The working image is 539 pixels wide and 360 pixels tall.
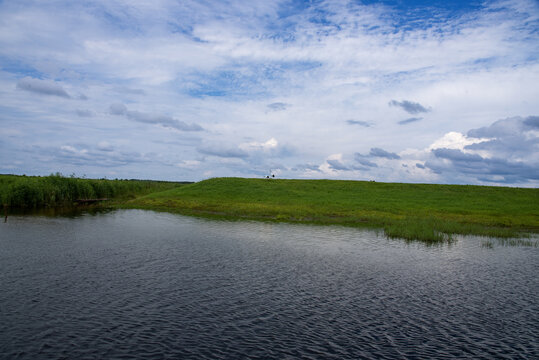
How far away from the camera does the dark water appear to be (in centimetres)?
1566

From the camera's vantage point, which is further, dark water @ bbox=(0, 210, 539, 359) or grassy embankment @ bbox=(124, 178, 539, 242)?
grassy embankment @ bbox=(124, 178, 539, 242)

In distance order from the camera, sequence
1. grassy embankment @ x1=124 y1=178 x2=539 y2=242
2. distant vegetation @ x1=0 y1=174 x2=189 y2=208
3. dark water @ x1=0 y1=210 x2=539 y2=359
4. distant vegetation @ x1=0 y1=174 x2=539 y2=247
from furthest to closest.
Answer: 1. distant vegetation @ x1=0 y1=174 x2=189 y2=208
2. distant vegetation @ x1=0 y1=174 x2=539 y2=247
3. grassy embankment @ x1=124 y1=178 x2=539 y2=242
4. dark water @ x1=0 y1=210 x2=539 y2=359

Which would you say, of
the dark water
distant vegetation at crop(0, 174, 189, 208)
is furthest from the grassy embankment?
the dark water

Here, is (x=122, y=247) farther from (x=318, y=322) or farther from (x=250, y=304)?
(x=318, y=322)

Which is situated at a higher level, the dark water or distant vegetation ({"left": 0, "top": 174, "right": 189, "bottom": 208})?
distant vegetation ({"left": 0, "top": 174, "right": 189, "bottom": 208})

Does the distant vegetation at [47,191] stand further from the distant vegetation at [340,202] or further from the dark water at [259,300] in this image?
the dark water at [259,300]

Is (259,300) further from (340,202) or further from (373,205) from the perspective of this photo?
(340,202)

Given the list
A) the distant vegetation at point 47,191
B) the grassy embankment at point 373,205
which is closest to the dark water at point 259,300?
the grassy embankment at point 373,205

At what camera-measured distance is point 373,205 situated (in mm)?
71875

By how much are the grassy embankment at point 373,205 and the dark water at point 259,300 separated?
15.7 meters

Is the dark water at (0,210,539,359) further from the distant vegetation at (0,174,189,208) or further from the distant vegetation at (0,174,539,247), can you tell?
the distant vegetation at (0,174,189,208)

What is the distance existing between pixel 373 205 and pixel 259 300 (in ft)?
181

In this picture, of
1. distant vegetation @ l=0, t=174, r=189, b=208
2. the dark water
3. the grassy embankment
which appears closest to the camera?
the dark water

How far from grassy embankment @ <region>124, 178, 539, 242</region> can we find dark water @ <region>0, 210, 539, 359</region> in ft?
51.6
